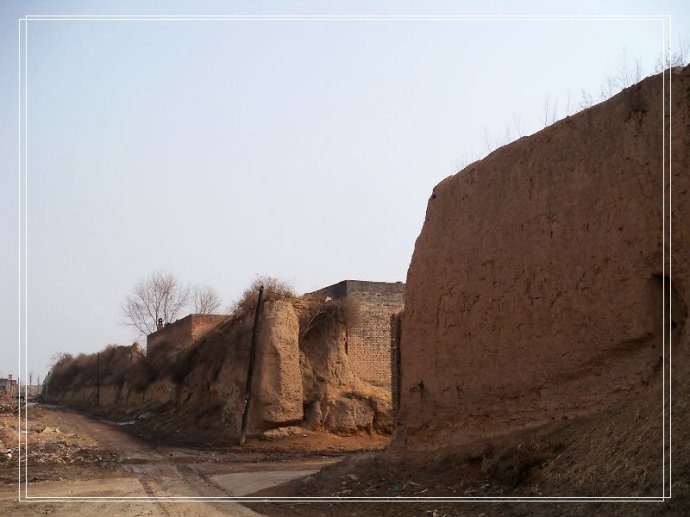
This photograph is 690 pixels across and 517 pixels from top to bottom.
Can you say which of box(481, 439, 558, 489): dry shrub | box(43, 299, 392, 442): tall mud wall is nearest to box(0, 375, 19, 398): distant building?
box(43, 299, 392, 442): tall mud wall

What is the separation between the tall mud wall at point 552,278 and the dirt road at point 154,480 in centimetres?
332

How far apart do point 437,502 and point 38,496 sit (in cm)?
639

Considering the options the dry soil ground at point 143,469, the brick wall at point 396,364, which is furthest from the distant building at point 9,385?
the brick wall at point 396,364

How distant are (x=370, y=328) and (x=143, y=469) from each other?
10880 millimetres

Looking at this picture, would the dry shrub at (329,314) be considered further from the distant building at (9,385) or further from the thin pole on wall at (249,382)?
the distant building at (9,385)


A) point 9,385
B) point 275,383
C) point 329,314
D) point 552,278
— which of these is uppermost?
point 552,278

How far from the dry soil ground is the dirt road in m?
0.01

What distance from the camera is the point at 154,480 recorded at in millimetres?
12859

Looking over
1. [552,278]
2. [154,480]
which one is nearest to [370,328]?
[154,480]

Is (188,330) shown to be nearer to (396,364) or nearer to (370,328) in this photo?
(370,328)

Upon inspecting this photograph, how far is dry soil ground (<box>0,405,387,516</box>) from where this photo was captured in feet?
32.4

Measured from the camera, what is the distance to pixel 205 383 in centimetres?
2586

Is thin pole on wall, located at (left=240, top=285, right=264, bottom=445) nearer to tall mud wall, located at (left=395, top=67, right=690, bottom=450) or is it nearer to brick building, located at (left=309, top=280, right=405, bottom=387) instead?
brick building, located at (left=309, top=280, right=405, bottom=387)

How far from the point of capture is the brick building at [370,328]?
78.0 feet
